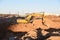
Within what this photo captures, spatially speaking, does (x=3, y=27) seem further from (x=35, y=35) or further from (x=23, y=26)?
(x=35, y=35)

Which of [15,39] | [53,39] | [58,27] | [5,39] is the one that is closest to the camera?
[53,39]

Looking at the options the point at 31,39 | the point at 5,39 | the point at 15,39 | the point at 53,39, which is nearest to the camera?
the point at 53,39

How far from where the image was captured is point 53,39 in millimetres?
9766

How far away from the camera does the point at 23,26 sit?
1716cm

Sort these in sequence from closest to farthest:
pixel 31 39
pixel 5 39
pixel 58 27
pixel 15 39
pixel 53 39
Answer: pixel 53 39, pixel 31 39, pixel 15 39, pixel 5 39, pixel 58 27

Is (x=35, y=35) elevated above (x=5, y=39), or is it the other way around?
(x=35, y=35)

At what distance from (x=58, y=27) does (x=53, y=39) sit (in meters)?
6.75

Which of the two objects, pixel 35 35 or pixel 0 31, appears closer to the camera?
pixel 35 35

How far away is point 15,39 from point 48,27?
12.8 feet

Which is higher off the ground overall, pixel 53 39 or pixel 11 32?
pixel 53 39

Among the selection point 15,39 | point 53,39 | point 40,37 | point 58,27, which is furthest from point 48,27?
point 53,39

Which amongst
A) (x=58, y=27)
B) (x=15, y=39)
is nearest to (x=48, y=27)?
(x=58, y=27)

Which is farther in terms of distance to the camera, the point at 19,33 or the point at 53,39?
the point at 19,33

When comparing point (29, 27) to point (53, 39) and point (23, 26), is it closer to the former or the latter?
point (23, 26)
